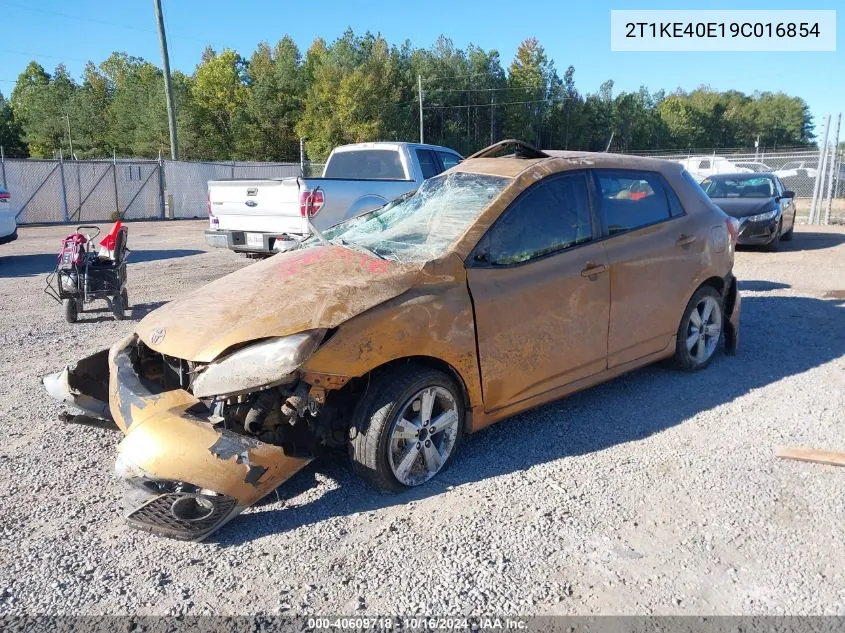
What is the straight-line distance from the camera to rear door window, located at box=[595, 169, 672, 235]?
177 inches

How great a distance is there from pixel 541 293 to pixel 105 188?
24.0 meters

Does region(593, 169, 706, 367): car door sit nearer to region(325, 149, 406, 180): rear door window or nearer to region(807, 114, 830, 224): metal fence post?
region(325, 149, 406, 180): rear door window

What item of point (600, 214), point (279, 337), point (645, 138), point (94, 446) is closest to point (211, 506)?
point (279, 337)

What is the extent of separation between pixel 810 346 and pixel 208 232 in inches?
322

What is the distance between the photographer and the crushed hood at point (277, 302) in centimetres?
317

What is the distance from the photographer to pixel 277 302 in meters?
3.36

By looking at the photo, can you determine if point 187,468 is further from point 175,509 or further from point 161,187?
point 161,187

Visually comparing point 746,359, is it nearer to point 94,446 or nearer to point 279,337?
point 279,337

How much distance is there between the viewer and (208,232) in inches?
395

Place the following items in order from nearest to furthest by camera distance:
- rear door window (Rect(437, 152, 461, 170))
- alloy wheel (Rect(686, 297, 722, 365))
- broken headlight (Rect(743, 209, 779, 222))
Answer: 1. alloy wheel (Rect(686, 297, 722, 365))
2. rear door window (Rect(437, 152, 461, 170))
3. broken headlight (Rect(743, 209, 779, 222))

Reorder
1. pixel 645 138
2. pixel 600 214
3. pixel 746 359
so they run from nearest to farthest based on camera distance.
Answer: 1. pixel 600 214
2. pixel 746 359
3. pixel 645 138

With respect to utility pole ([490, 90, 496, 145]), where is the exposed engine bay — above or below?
below

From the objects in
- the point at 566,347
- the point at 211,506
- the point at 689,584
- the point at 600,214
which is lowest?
the point at 689,584

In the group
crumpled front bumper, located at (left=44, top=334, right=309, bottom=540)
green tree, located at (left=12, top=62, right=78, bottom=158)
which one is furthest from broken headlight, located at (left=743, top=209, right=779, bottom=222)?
green tree, located at (left=12, top=62, right=78, bottom=158)
